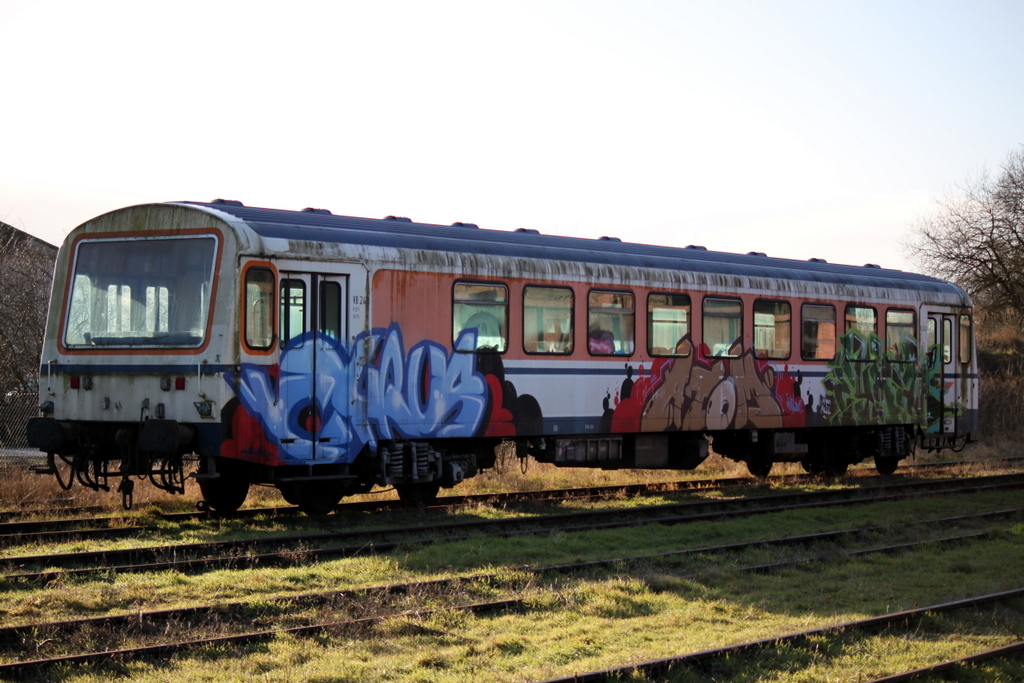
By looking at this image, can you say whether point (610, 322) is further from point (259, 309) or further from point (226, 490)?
point (226, 490)

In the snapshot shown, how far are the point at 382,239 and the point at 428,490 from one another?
11.0 feet

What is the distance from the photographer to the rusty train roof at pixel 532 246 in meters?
12.2

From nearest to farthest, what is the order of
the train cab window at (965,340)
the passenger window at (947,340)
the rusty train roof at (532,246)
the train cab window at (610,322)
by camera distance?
the rusty train roof at (532,246)
the train cab window at (610,322)
the passenger window at (947,340)
the train cab window at (965,340)

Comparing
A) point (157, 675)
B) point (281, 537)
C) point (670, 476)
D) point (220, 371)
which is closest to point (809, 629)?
point (157, 675)

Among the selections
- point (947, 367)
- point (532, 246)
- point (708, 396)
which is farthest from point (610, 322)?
point (947, 367)

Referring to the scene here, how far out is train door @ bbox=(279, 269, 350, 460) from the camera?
11750mm

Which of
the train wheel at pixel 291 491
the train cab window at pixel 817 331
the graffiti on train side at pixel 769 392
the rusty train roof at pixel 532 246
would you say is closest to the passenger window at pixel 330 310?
the rusty train roof at pixel 532 246

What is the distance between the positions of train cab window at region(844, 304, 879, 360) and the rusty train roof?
1.56 ft

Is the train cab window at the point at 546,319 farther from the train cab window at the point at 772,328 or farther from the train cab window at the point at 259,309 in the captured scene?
the train cab window at the point at 772,328

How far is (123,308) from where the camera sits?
12047 mm

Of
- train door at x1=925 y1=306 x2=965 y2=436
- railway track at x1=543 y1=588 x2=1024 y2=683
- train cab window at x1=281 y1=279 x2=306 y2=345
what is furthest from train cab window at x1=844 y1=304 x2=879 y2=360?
train cab window at x1=281 y1=279 x2=306 y2=345

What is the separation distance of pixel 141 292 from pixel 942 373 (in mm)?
14249

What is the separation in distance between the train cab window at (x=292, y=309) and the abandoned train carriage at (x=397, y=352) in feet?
0.07

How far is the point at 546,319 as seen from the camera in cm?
1403
